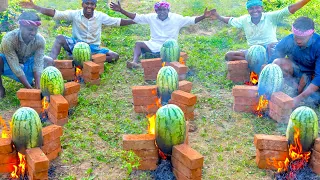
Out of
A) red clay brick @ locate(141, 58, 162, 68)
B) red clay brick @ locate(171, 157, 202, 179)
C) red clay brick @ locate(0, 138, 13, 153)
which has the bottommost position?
red clay brick @ locate(171, 157, 202, 179)

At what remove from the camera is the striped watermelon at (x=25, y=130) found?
4.91m

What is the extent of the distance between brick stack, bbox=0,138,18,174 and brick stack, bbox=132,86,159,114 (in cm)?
246

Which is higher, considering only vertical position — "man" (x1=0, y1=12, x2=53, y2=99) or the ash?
"man" (x1=0, y1=12, x2=53, y2=99)

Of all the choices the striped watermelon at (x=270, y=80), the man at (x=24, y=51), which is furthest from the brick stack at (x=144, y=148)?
the man at (x=24, y=51)

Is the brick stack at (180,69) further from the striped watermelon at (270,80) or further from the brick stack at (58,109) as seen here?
the brick stack at (58,109)

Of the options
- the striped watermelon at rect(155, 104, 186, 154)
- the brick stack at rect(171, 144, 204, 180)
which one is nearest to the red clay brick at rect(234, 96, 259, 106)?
the striped watermelon at rect(155, 104, 186, 154)

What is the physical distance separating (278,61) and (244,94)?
1082 mm

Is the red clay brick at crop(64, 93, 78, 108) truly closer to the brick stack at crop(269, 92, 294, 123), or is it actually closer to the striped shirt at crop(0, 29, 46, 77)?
the striped shirt at crop(0, 29, 46, 77)

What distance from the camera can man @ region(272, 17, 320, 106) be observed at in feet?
21.8

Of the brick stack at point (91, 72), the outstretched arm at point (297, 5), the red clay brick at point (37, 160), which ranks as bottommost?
the red clay brick at point (37, 160)

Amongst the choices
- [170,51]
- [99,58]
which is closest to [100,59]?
[99,58]

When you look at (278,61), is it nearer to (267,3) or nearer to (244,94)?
(244,94)

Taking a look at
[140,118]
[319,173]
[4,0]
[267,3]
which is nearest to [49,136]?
[140,118]

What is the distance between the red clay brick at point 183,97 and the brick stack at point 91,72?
215 cm
